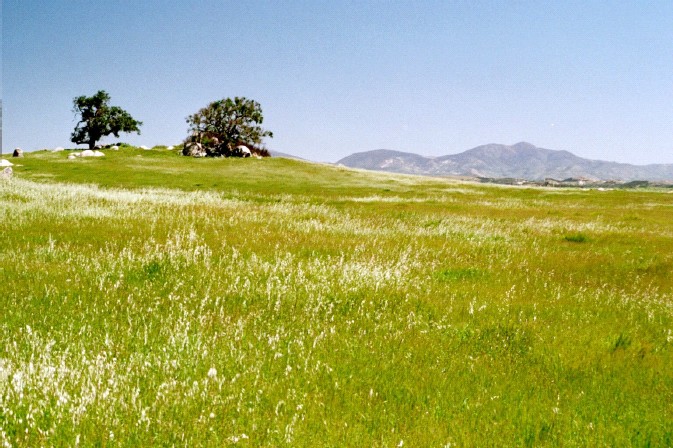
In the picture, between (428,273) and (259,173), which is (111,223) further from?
(259,173)

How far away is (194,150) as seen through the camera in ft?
293

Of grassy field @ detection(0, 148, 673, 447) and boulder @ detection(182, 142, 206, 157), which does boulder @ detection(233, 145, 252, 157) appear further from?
grassy field @ detection(0, 148, 673, 447)

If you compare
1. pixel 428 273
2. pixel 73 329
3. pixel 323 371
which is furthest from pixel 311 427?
pixel 428 273

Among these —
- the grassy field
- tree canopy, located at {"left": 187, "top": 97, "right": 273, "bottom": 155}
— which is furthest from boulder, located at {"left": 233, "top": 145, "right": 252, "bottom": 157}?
the grassy field

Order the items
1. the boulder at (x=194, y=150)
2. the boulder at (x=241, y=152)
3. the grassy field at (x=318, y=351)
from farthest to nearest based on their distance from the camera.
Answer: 1. the boulder at (x=241, y=152)
2. the boulder at (x=194, y=150)
3. the grassy field at (x=318, y=351)

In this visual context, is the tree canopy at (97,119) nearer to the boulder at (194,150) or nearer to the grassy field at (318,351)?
the boulder at (194,150)

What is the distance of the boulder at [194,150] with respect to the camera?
88875 millimetres

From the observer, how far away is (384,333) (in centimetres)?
603

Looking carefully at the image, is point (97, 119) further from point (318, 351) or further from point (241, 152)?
point (318, 351)

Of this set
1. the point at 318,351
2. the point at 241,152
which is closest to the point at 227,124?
the point at 241,152

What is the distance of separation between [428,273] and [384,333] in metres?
4.00

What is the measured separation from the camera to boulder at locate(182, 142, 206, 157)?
3499 inches

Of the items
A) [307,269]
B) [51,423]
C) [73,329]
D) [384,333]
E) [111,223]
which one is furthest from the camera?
[111,223]

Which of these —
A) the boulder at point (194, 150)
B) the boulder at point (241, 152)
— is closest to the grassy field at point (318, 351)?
the boulder at point (194, 150)
